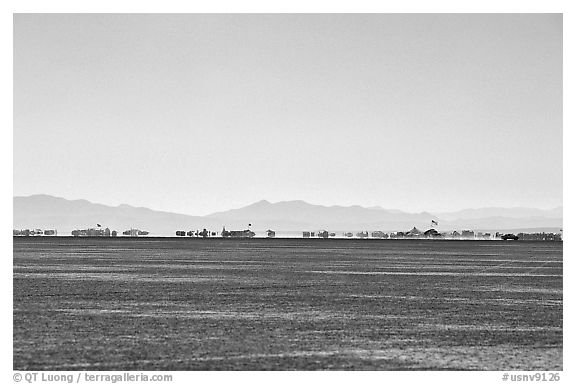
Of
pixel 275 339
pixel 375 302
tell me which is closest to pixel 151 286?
A: pixel 375 302

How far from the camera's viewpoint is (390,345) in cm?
3606

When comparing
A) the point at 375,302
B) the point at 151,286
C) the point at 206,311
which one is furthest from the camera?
the point at 151,286

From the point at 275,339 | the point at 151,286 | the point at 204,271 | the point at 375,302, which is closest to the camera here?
the point at 275,339

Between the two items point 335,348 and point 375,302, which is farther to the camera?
point 375,302

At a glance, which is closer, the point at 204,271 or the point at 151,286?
the point at 151,286

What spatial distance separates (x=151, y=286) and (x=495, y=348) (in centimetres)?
3242

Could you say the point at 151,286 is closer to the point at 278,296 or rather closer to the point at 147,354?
the point at 278,296

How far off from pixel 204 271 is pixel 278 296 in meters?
29.9
